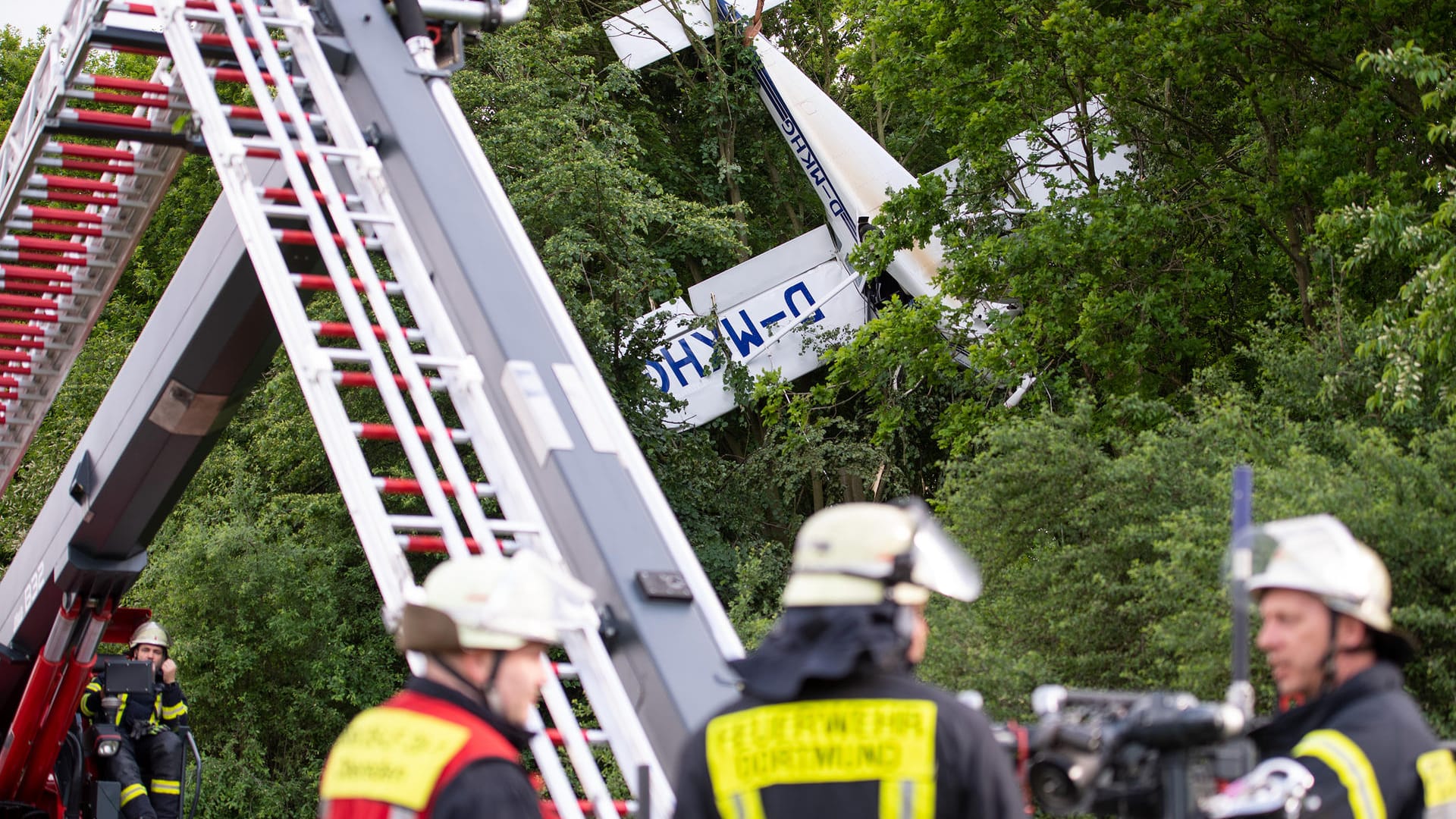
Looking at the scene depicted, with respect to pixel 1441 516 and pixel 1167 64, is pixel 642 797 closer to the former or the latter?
pixel 1441 516

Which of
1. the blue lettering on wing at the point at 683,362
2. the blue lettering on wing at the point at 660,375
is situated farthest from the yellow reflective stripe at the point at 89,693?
the blue lettering on wing at the point at 683,362

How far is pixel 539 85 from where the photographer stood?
19.3 m

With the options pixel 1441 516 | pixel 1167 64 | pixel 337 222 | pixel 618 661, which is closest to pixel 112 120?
pixel 337 222

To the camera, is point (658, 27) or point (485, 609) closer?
point (485, 609)

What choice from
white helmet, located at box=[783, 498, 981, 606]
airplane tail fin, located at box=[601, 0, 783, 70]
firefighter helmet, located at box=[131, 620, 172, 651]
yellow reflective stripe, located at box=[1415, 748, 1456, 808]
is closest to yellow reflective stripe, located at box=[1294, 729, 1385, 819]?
yellow reflective stripe, located at box=[1415, 748, 1456, 808]

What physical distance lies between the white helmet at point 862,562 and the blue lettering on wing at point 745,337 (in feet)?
66.1

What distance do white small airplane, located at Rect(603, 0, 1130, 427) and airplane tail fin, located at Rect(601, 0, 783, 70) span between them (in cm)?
2

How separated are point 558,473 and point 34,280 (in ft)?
19.3

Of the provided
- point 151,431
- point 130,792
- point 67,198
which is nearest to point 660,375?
point 130,792

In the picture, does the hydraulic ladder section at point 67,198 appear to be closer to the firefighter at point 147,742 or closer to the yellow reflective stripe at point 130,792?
the firefighter at point 147,742

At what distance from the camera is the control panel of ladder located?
15.4 feet

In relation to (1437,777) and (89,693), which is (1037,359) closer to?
(89,693)

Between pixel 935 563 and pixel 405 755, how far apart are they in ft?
3.47

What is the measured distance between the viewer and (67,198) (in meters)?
8.78
